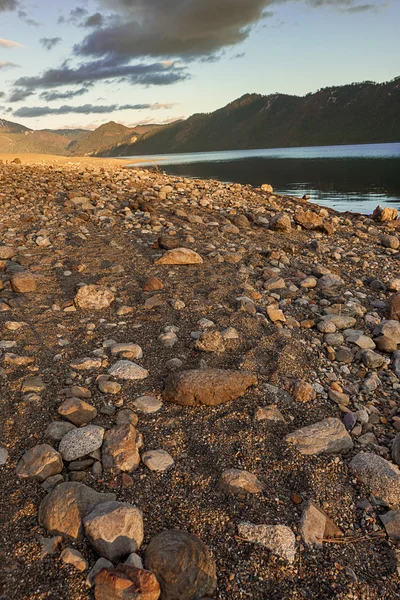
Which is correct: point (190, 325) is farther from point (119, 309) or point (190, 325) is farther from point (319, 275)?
point (319, 275)

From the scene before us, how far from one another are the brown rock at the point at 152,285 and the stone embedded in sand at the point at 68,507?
330 centimetres

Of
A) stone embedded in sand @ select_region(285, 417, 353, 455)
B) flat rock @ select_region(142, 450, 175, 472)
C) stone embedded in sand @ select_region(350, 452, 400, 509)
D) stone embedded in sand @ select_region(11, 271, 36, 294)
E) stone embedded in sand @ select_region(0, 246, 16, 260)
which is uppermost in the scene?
stone embedded in sand @ select_region(0, 246, 16, 260)

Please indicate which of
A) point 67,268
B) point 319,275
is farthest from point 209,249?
point 67,268

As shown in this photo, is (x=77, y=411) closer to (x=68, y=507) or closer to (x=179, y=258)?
(x=68, y=507)

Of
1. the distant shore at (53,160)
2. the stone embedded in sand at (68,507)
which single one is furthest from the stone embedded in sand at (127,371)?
the distant shore at (53,160)

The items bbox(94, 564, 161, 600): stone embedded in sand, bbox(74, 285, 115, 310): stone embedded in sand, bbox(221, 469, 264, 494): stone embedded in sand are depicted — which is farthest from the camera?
bbox(74, 285, 115, 310): stone embedded in sand

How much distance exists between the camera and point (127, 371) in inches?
145

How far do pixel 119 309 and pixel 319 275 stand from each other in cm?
339

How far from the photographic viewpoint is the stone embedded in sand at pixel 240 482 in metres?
A: 2.57

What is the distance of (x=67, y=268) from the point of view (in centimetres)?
629

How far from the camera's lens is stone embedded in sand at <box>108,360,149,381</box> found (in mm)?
3645

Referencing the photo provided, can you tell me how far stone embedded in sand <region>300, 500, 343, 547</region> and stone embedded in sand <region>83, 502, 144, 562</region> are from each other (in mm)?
946

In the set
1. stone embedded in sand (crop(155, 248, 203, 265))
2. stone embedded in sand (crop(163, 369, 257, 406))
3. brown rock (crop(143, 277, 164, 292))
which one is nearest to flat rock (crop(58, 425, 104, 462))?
stone embedded in sand (crop(163, 369, 257, 406))

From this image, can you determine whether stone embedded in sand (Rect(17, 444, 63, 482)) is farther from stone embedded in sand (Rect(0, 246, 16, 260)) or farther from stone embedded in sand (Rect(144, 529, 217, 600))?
stone embedded in sand (Rect(0, 246, 16, 260))
